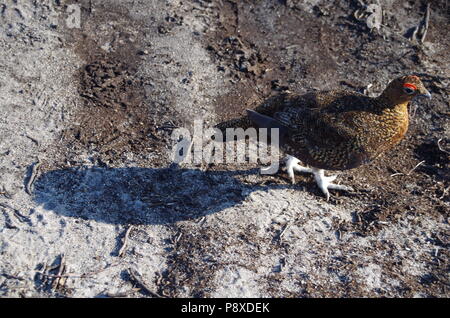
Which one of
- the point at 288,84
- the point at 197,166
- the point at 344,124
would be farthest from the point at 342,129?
the point at 288,84

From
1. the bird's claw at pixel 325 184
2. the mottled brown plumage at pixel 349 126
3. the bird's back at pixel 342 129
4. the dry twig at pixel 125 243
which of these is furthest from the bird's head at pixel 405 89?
the dry twig at pixel 125 243

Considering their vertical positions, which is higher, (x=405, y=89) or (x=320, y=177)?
(x=405, y=89)

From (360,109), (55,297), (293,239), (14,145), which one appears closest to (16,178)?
(14,145)

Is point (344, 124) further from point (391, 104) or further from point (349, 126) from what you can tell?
point (391, 104)

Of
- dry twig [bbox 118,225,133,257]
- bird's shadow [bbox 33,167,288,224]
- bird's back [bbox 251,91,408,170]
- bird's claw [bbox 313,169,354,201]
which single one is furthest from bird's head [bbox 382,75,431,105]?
dry twig [bbox 118,225,133,257]

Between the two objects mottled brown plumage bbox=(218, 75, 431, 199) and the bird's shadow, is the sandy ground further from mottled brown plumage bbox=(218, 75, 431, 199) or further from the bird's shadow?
mottled brown plumage bbox=(218, 75, 431, 199)

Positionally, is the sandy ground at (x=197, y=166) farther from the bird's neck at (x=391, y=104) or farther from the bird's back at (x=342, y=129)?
the bird's neck at (x=391, y=104)

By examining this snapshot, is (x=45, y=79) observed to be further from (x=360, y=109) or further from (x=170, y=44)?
(x=360, y=109)
